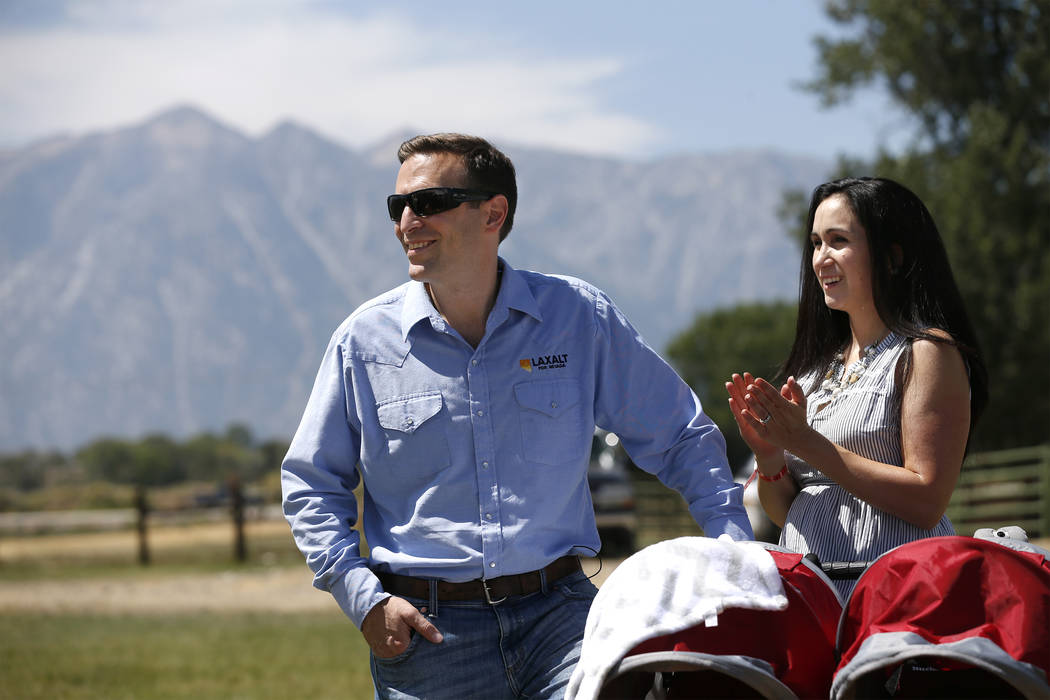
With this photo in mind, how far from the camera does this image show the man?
3463 millimetres

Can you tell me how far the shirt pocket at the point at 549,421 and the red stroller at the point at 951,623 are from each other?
1.07 metres

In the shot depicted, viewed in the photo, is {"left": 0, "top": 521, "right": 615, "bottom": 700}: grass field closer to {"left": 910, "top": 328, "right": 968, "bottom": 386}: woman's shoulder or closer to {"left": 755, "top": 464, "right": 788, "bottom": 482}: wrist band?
{"left": 755, "top": 464, "right": 788, "bottom": 482}: wrist band

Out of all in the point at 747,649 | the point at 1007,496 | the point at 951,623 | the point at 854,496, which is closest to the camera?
the point at 951,623

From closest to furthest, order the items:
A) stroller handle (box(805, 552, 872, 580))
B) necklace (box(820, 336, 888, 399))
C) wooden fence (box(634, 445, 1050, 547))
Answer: stroller handle (box(805, 552, 872, 580)) → necklace (box(820, 336, 888, 399)) → wooden fence (box(634, 445, 1050, 547))

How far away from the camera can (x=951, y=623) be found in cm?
255

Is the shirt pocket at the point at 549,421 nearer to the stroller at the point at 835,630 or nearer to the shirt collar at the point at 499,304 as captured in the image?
the shirt collar at the point at 499,304

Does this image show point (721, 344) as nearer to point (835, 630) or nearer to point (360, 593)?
point (360, 593)

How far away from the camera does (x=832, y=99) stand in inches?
1070

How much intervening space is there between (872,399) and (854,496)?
26 centimetres

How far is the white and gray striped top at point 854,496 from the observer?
339cm

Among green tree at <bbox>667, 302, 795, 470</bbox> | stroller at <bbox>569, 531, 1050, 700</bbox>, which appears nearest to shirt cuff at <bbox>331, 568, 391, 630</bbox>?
stroller at <bbox>569, 531, 1050, 700</bbox>

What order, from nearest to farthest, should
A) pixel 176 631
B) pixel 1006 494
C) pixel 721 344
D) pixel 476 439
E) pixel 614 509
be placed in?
pixel 476 439, pixel 176 631, pixel 1006 494, pixel 614 509, pixel 721 344

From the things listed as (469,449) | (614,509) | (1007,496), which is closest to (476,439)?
(469,449)

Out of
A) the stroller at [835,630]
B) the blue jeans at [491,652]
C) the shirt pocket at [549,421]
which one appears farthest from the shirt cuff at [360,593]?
the stroller at [835,630]
